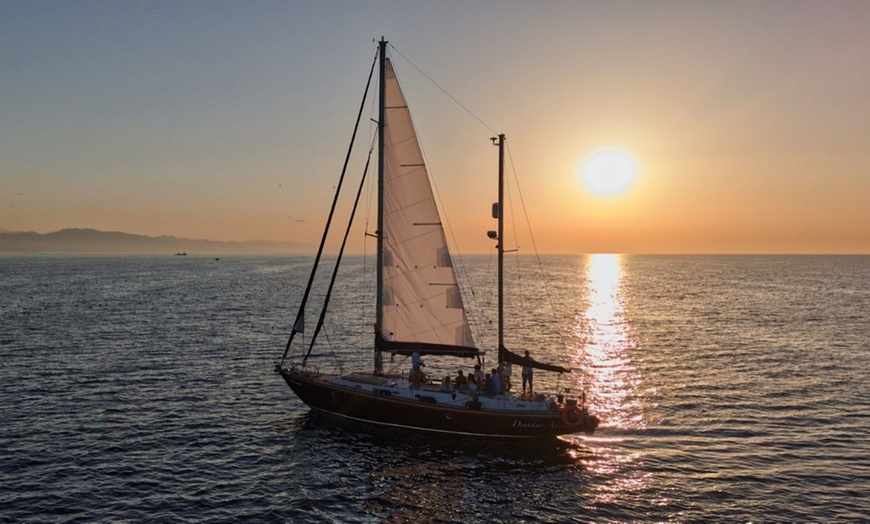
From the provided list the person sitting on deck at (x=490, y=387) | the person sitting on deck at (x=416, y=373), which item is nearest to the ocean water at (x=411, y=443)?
the person sitting on deck at (x=490, y=387)

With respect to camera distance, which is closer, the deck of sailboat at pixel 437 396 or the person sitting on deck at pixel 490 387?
the deck of sailboat at pixel 437 396

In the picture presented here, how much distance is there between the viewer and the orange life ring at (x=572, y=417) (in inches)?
1101

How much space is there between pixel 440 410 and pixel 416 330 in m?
4.60

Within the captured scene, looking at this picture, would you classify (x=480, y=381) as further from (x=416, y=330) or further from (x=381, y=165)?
(x=381, y=165)

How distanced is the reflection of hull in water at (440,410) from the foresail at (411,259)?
2526mm

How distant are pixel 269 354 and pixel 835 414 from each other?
44862 mm

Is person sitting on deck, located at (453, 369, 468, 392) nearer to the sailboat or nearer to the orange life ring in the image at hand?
the sailboat

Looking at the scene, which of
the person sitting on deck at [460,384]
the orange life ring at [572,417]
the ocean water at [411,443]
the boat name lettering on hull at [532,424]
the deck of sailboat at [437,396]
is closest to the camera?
the ocean water at [411,443]

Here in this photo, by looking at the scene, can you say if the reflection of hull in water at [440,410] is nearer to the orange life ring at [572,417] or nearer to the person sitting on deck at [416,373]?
the orange life ring at [572,417]

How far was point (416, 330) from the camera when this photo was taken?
102 feet

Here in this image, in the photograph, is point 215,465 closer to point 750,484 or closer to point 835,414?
point 750,484

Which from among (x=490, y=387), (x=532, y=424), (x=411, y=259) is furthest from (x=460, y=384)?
(x=411, y=259)

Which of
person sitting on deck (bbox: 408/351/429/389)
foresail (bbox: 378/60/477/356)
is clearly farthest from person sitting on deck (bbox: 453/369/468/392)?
person sitting on deck (bbox: 408/351/429/389)

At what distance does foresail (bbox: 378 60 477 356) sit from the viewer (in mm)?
29562
